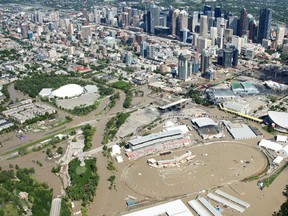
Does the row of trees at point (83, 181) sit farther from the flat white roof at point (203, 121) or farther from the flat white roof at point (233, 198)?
the flat white roof at point (203, 121)

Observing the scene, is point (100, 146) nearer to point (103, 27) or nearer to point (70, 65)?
point (70, 65)

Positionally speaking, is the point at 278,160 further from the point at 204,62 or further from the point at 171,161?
the point at 204,62

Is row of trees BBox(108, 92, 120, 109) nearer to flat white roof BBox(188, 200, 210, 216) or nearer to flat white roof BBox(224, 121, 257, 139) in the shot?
flat white roof BBox(224, 121, 257, 139)

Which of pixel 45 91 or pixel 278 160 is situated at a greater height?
pixel 45 91

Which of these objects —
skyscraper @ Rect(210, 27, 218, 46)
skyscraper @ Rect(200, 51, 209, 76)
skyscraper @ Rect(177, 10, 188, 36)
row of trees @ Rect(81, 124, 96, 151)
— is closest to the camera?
row of trees @ Rect(81, 124, 96, 151)

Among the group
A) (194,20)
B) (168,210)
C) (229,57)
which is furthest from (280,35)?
(168,210)

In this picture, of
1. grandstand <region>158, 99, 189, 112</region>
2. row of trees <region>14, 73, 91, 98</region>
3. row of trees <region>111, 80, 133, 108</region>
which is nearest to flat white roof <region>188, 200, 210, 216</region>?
grandstand <region>158, 99, 189, 112</region>
